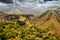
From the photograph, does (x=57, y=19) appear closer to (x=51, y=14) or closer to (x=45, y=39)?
(x=51, y=14)

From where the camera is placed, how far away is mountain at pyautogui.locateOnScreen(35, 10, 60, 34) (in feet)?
43.1

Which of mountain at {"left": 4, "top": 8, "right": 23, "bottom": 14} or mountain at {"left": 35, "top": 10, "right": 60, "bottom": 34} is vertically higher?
mountain at {"left": 4, "top": 8, "right": 23, "bottom": 14}

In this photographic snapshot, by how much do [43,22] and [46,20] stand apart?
0.26m

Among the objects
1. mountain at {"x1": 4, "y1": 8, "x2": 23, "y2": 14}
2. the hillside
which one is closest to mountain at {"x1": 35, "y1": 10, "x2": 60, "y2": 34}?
the hillside

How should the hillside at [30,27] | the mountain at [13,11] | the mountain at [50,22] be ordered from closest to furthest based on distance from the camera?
the hillside at [30,27]
the mountain at [50,22]
the mountain at [13,11]

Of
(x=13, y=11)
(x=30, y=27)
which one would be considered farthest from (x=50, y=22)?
(x=13, y=11)

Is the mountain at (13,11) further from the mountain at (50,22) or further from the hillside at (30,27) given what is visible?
the mountain at (50,22)

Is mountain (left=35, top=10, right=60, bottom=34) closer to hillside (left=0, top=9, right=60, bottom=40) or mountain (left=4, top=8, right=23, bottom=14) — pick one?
hillside (left=0, top=9, right=60, bottom=40)

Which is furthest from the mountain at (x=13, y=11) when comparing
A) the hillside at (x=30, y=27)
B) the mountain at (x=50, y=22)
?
the mountain at (x=50, y=22)

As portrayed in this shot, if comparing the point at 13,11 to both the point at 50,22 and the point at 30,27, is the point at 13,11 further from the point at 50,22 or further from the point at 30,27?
the point at 50,22

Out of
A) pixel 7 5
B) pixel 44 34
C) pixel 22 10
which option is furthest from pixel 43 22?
pixel 7 5

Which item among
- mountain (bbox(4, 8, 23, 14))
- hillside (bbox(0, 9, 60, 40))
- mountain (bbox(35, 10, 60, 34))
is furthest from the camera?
mountain (bbox(4, 8, 23, 14))

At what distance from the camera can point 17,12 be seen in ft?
55.2

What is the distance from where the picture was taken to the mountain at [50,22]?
13141 mm
